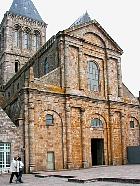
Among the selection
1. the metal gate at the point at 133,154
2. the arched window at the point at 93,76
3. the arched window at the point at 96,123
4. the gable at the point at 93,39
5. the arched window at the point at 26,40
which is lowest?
the metal gate at the point at 133,154

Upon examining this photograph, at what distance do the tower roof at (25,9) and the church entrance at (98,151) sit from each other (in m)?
33.0

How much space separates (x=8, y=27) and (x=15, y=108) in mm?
28413

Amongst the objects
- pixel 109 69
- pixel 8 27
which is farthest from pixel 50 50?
pixel 8 27

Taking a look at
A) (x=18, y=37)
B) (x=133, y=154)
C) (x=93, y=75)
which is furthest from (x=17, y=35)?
(x=133, y=154)

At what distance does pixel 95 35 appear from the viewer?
118 feet

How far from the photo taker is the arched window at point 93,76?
3434 cm

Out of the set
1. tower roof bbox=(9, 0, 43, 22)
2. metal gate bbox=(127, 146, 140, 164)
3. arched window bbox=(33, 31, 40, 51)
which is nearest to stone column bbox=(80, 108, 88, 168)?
metal gate bbox=(127, 146, 140, 164)

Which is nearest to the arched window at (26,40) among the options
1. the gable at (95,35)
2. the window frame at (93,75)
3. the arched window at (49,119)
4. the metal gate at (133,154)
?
the gable at (95,35)

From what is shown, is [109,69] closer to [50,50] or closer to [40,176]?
[50,50]

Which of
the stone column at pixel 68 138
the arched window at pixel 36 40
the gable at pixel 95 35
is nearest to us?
the stone column at pixel 68 138

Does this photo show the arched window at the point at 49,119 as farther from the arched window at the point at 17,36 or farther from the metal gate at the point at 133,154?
the arched window at the point at 17,36

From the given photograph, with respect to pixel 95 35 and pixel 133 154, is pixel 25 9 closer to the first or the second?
pixel 95 35

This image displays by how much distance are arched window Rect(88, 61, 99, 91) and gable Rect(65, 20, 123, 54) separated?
2674mm

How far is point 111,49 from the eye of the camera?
122 ft
